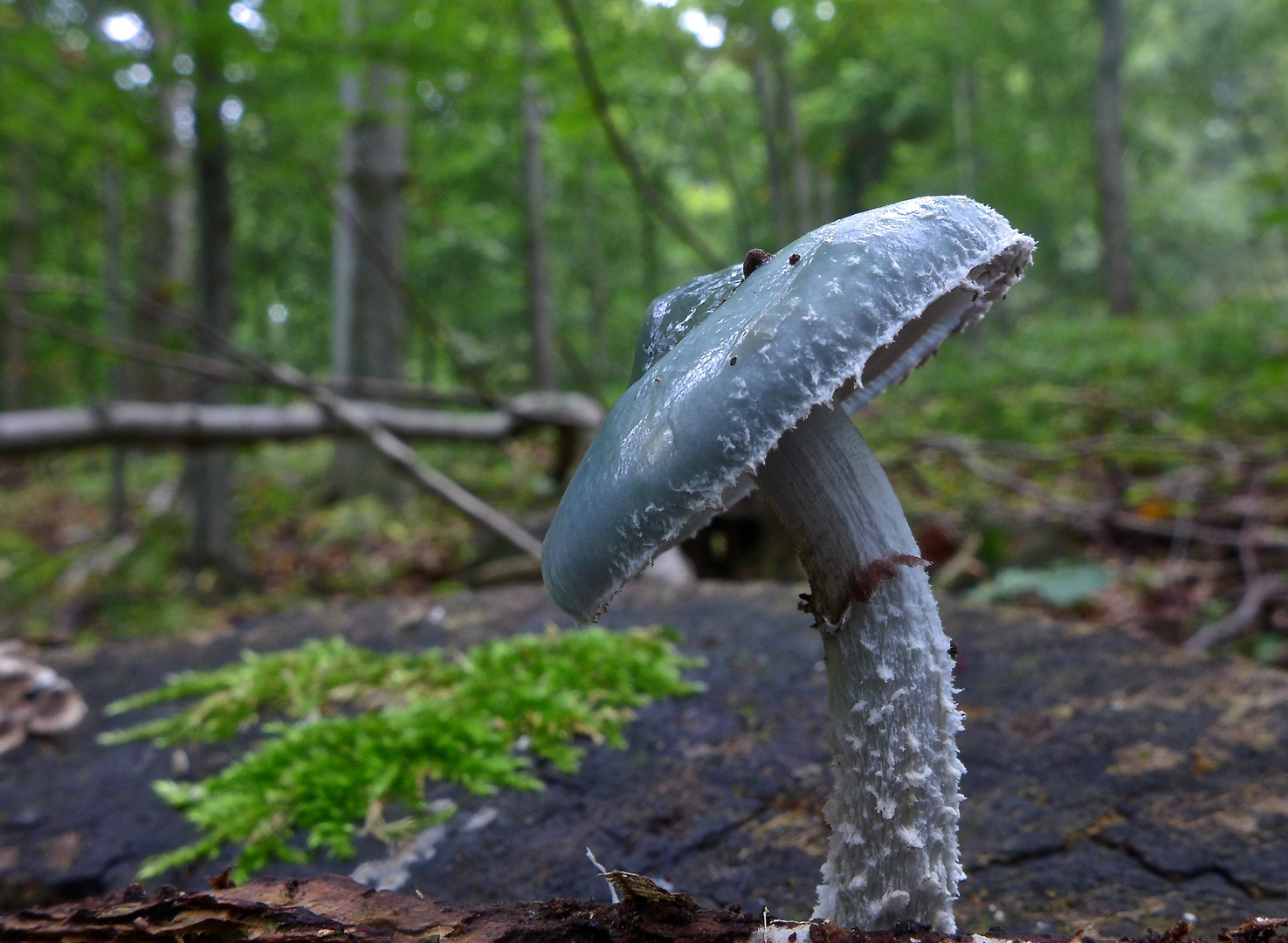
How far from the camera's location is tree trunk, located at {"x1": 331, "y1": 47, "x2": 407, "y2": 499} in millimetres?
7277

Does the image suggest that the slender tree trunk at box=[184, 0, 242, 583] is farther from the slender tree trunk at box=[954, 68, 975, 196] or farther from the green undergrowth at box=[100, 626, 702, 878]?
the slender tree trunk at box=[954, 68, 975, 196]

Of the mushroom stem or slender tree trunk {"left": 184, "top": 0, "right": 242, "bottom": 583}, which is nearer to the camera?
the mushroom stem

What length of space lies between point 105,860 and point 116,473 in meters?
7.45

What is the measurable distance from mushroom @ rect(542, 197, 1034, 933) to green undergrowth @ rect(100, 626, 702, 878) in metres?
0.90

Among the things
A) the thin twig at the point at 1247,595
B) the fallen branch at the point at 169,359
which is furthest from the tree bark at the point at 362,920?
the fallen branch at the point at 169,359

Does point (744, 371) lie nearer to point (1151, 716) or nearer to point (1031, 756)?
point (1031, 756)

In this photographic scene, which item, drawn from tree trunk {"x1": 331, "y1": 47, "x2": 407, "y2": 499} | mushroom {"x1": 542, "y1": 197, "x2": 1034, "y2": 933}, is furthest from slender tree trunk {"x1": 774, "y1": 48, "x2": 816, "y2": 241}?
mushroom {"x1": 542, "y1": 197, "x2": 1034, "y2": 933}

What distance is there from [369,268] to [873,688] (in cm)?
729

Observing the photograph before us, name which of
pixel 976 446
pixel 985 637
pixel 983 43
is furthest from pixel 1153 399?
pixel 983 43

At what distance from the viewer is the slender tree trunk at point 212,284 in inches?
185

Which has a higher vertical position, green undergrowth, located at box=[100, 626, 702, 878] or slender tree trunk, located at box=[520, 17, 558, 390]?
slender tree trunk, located at box=[520, 17, 558, 390]

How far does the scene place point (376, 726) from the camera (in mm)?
2023

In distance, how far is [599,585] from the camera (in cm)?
109

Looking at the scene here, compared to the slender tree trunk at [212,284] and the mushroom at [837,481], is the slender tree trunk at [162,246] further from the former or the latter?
the mushroom at [837,481]
